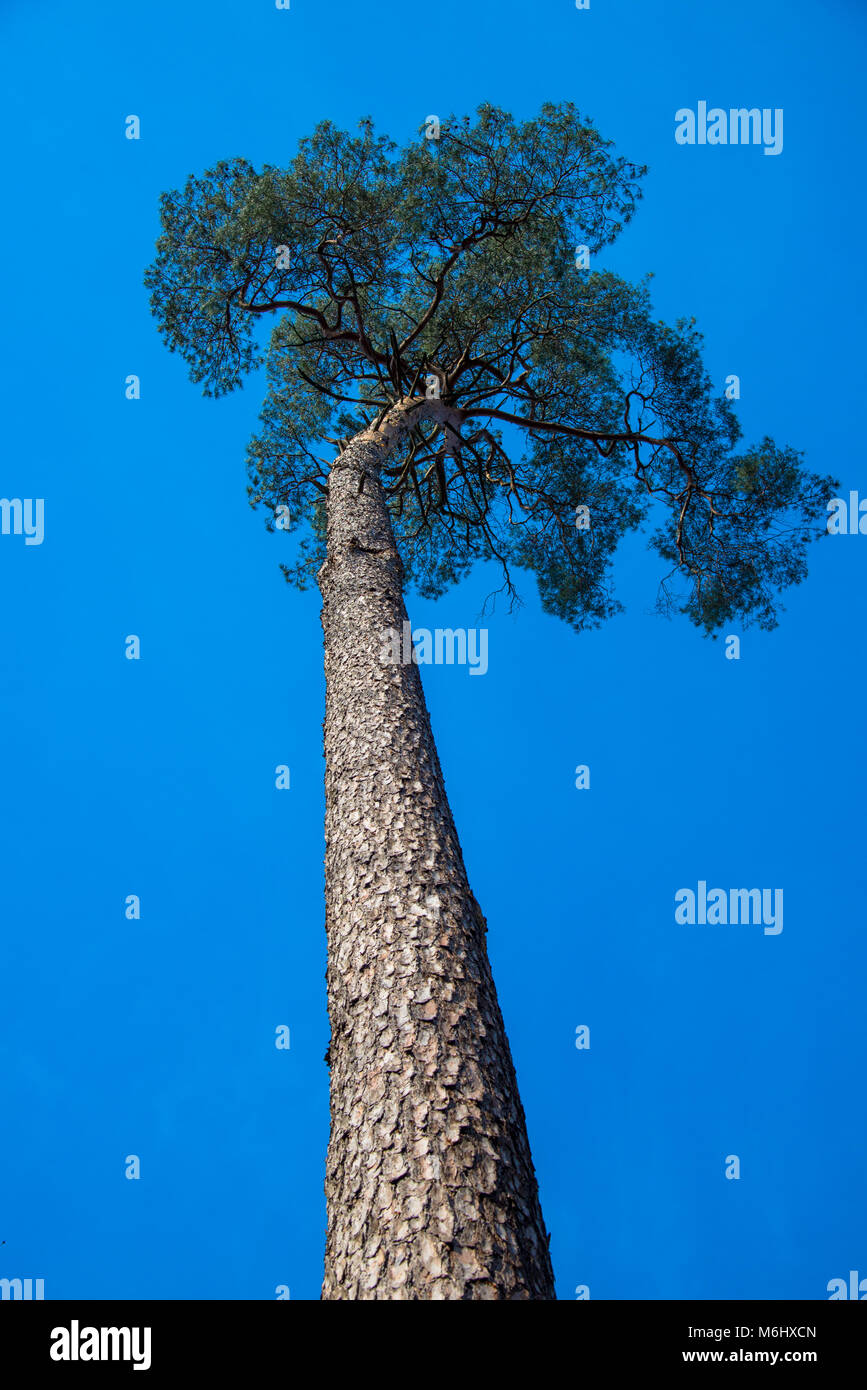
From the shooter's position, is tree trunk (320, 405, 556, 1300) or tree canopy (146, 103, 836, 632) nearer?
tree trunk (320, 405, 556, 1300)

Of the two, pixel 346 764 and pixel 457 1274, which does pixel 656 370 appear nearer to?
pixel 346 764

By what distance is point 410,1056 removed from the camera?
6.90 feet

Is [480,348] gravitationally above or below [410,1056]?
above

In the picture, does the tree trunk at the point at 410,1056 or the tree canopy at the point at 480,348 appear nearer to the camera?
the tree trunk at the point at 410,1056

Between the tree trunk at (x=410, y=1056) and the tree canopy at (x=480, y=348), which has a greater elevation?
the tree canopy at (x=480, y=348)

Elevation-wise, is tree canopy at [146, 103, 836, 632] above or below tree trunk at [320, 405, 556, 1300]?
above

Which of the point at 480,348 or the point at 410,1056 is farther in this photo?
the point at 480,348

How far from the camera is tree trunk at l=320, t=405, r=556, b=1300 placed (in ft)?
5.58

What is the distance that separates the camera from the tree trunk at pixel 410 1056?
1700 mm

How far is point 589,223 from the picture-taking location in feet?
24.2
